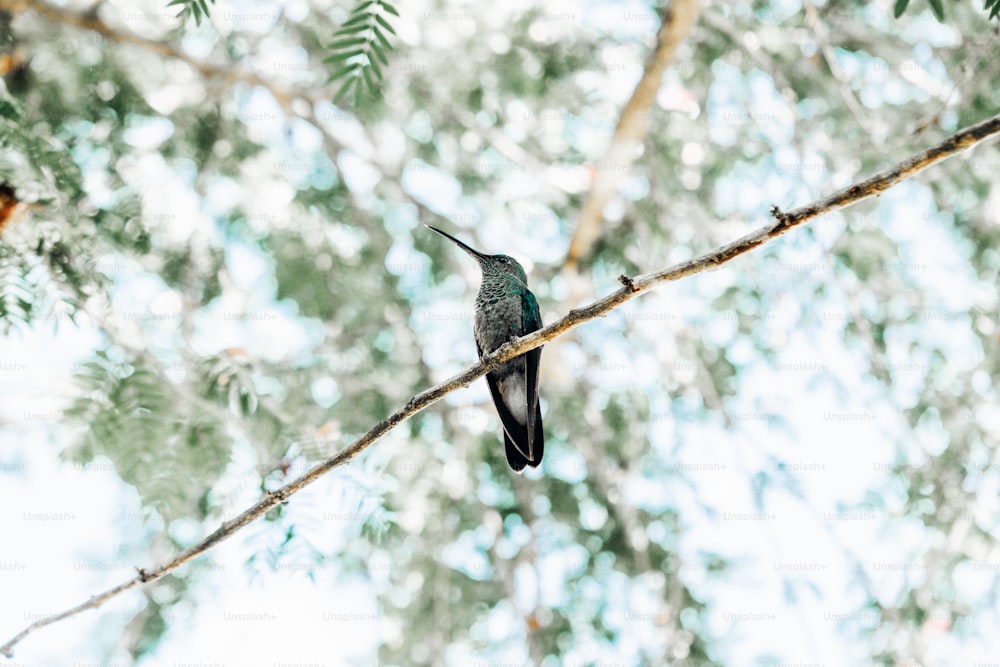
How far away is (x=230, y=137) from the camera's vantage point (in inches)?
192

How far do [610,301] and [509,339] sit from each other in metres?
1.86

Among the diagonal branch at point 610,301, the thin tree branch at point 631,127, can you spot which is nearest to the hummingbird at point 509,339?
the thin tree branch at point 631,127

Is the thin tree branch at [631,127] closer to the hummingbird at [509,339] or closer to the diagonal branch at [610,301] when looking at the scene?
the hummingbird at [509,339]

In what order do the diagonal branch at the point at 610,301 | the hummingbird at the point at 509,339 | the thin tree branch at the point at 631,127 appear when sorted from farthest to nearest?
the thin tree branch at the point at 631,127, the hummingbird at the point at 509,339, the diagonal branch at the point at 610,301

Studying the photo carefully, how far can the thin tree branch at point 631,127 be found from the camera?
3.53 metres

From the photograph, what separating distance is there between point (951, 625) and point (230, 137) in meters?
5.28

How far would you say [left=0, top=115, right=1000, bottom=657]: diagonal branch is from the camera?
4.82ft

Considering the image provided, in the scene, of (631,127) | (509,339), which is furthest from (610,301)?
(631,127)

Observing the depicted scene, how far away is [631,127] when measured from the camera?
408 cm

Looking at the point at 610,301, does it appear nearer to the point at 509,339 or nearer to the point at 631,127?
the point at 509,339

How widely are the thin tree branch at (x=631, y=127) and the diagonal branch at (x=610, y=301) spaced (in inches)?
78.1

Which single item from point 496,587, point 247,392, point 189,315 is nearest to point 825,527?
point 496,587

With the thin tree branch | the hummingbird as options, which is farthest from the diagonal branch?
the thin tree branch

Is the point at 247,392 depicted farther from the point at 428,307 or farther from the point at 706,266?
the point at 428,307
